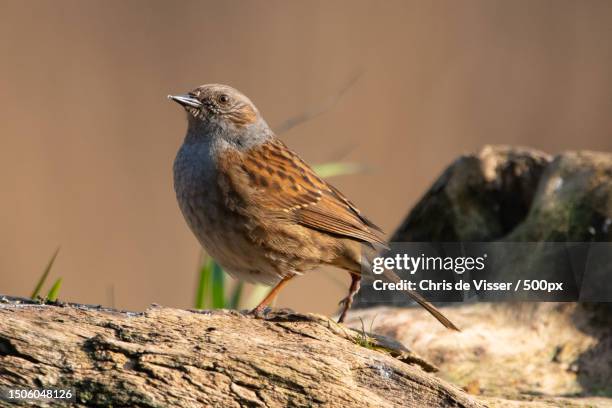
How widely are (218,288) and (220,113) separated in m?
1.07

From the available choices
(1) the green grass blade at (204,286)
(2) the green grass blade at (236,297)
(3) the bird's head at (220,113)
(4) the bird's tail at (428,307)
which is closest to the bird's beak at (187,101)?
(3) the bird's head at (220,113)

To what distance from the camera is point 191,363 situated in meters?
3.72

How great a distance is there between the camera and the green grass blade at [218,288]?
5695 millimetres

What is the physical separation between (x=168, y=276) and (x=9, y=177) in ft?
5.27

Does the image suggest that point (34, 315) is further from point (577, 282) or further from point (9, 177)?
point (9, 177)

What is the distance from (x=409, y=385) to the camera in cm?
402

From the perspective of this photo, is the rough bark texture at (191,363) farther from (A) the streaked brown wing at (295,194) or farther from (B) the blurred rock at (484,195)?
(B) the blurred rock at (484,195)

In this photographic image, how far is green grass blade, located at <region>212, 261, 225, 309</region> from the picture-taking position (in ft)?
18.7

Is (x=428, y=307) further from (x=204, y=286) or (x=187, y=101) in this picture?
(x=187, y=101)

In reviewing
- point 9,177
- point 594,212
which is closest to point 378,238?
point 594,212

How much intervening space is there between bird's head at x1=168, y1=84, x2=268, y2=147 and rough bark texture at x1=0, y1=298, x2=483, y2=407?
159cm

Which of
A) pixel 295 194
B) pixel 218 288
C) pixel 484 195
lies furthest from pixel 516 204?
pixel 218 288

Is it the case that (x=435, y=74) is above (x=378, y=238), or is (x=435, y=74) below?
above

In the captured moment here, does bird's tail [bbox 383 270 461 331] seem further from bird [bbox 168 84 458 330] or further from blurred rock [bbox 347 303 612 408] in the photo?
blurred rock [bbox 347 303 612 408]
